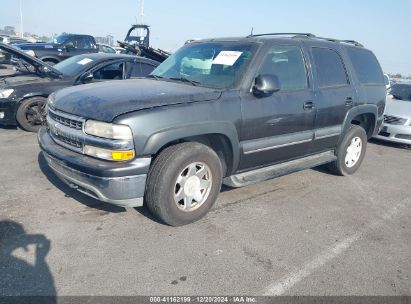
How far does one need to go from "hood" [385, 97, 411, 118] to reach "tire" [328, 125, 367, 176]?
3027mm

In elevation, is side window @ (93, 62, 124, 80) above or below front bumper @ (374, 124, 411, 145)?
above

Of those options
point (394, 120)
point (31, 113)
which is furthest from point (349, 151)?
point (31, 113)

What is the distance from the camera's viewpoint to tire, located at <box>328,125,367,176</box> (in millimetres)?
5262

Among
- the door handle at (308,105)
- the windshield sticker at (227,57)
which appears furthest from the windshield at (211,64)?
the door handle at (308,105)

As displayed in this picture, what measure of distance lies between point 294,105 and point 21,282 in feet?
10.5

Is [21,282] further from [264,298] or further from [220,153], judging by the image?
[220,153]

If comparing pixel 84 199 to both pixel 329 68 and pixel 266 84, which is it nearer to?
pixel 266 84

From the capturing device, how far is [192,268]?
2.93 meters

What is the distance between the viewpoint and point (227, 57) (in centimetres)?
402

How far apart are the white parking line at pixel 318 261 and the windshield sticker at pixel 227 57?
2172 millimetres

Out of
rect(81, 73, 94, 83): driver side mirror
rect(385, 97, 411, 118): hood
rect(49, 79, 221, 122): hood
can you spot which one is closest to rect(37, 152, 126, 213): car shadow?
rect(49, 79, 221, 122): hood

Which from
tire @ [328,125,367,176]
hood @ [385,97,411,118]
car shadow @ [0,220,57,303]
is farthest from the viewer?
hood @ [385,97,411,118]

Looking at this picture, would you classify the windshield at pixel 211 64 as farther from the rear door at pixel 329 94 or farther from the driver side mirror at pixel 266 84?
the rear door at pixel 329 94

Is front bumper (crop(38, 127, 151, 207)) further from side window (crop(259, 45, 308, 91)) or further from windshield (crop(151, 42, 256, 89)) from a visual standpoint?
side window (crop(259, 45, 308, 91))
